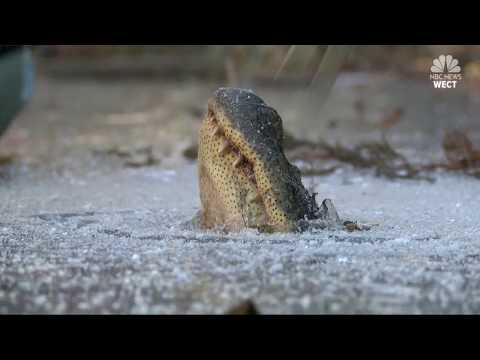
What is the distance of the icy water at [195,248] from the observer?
11.2 feet

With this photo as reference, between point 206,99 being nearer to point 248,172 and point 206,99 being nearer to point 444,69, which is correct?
point 444,69

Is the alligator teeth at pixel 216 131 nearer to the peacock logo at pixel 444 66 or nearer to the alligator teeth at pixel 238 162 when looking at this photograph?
the alligator teeth at pixel 238 162

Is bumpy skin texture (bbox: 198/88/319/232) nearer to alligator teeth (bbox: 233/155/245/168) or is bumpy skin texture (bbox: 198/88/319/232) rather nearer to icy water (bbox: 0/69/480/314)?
alligator teeth (bbox: 233/155/245/168)

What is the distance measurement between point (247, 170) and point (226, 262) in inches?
27.5

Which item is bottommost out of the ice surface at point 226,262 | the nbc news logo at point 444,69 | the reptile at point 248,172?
the ice surface at point 226,262

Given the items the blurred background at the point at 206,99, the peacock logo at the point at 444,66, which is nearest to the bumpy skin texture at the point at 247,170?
the blurred background at the point at 206,99

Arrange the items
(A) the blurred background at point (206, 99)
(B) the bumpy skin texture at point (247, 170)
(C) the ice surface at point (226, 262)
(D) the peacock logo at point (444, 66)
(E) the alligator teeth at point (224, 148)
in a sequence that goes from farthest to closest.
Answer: (A) the blurred background at point (206, 99) → (D) the peacock logo at point (444, 66) → (E) the alligator teeth at point (224, 148) → (B) the bumpy skin texture at point (247, 170) → (C) the ice surface at point (226, 262)

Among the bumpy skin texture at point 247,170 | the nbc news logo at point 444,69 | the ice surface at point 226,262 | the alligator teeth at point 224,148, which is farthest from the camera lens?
the nbc news logo at point 444,69

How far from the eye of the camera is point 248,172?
4.45 metres

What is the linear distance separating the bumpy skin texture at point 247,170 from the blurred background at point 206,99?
2438 millimetres

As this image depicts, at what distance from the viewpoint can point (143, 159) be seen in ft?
25.0

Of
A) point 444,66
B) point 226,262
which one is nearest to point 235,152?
point 226,262

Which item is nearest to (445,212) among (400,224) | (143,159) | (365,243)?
(400,224)
